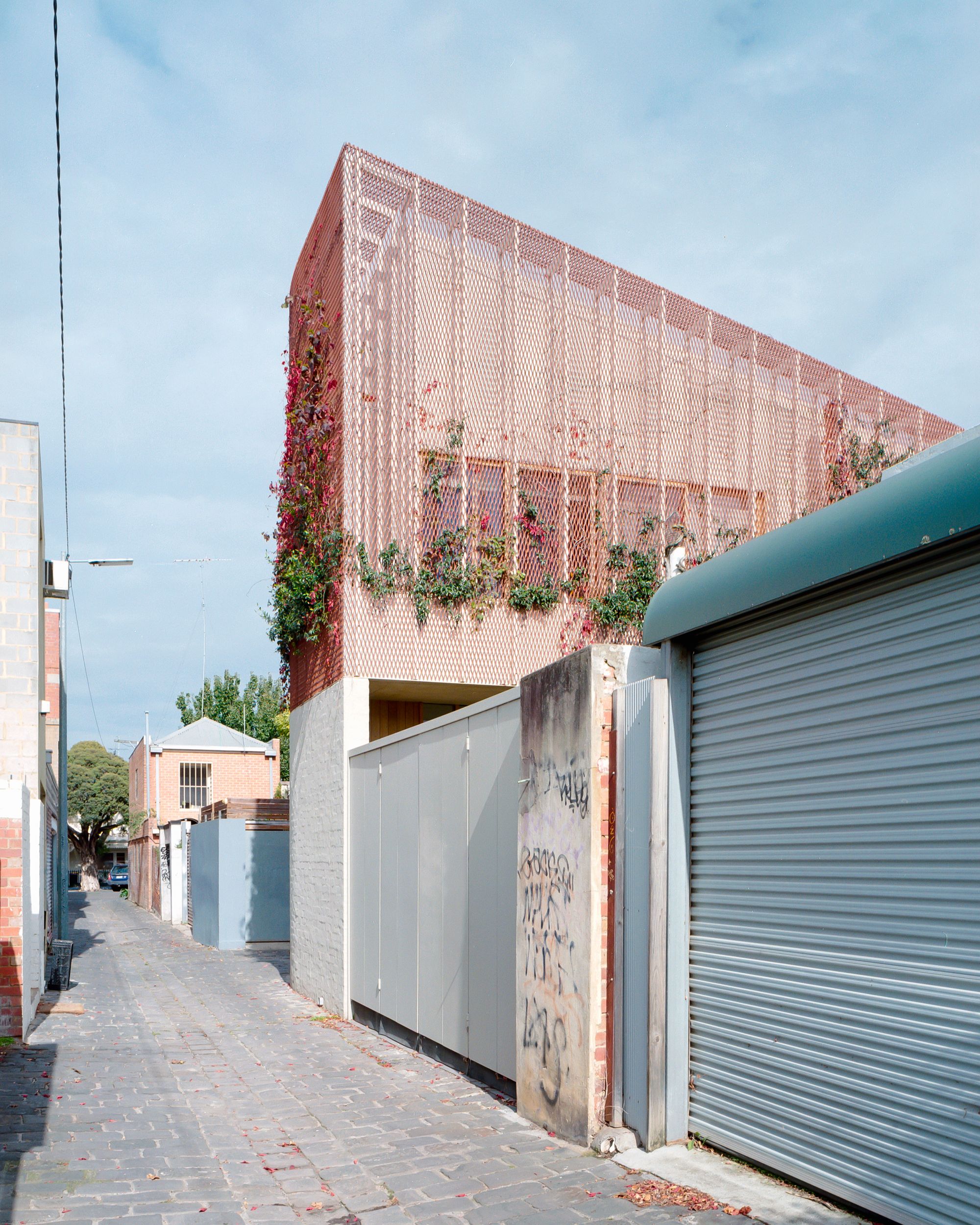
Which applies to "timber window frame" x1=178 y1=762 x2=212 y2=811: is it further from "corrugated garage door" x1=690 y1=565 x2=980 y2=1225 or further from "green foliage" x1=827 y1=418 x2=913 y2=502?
"corrugated garage door" x1=690 y1=565 x2=980 y2=1225

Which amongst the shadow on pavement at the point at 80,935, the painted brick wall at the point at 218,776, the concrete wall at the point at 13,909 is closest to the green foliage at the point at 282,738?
the painted brick wall at the point at 218,776

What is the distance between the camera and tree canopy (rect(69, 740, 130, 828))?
59.4 metres

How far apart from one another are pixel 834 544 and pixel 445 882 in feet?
17.0

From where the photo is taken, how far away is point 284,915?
2119 cm

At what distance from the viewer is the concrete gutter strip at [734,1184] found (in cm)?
456

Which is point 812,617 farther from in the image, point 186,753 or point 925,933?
point 186,753

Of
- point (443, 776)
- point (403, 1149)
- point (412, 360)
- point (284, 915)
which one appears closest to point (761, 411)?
point (412, 360)

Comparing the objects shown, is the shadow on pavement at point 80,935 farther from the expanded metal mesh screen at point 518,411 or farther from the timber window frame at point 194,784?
the expanded metal mesh screen at point 518,411

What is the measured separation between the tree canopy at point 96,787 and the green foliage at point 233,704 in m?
10.0

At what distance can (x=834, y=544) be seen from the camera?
4.70 metres

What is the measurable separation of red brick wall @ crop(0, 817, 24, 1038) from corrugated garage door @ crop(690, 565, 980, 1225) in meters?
6.69

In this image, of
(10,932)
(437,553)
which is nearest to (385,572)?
(437,553)

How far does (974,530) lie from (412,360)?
29.9 feet

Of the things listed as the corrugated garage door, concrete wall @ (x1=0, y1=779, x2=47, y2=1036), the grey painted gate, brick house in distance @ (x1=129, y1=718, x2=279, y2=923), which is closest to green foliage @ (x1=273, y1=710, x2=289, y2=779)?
brick house in distance @ (x1=129, y1=718, x2=279, y2=923)
